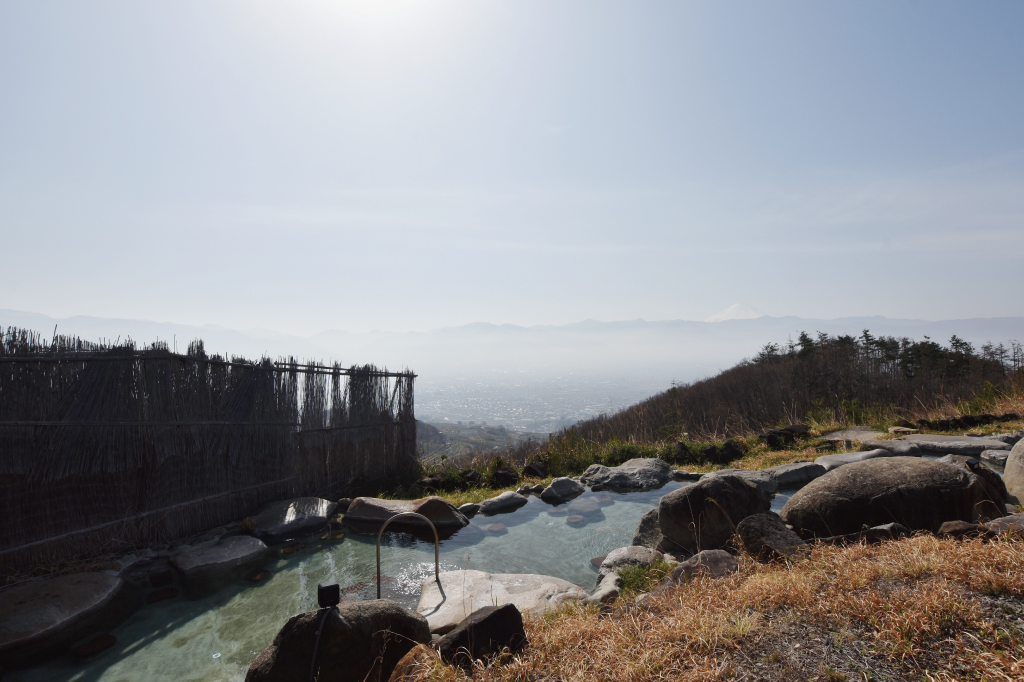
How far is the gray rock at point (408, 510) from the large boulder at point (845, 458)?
6.15 meters

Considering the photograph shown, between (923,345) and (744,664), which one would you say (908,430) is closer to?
(923,345)

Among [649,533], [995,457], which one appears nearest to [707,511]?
[649,533]

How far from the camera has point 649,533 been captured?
19.7 ft

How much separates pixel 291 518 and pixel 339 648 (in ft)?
15.2

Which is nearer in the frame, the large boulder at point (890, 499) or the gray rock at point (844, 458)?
the large boulder at point (890, 499)

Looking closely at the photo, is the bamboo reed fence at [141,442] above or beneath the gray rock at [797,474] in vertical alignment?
above

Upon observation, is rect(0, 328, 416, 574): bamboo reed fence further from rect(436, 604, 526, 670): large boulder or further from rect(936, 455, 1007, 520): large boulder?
rect(936, 455, 1007, 520): large boulder

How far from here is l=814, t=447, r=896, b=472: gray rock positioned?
838cm

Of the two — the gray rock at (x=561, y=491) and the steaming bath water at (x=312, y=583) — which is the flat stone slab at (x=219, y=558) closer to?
the steaming bath water at (x=312, y=583)

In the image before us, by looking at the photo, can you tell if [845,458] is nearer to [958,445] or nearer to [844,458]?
[844,458]

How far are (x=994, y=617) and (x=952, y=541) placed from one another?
3.92ft

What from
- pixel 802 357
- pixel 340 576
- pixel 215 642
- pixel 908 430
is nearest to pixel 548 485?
pixel 340 576

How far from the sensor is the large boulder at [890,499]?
Answer: 189 inches

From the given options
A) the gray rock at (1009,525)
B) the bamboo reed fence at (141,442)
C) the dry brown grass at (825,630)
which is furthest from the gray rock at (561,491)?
the gray rock at (1009,525)
